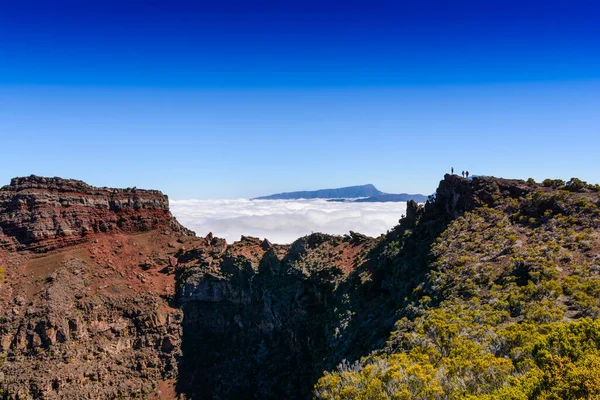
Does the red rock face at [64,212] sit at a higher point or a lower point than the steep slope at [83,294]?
higher

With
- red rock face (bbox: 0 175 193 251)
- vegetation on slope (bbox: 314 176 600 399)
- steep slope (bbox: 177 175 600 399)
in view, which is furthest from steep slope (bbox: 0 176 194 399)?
vegetation on slope (bbox: 314 176 600 399)

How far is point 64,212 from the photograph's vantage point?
71.9 m

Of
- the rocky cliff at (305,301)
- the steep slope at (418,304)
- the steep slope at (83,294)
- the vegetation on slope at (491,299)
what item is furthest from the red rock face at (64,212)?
the vegetation on slope at (491,299)

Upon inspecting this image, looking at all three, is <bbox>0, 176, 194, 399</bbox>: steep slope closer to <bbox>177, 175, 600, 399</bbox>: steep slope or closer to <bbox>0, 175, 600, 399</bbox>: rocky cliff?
<bbox>0, 175, 600, 399</bbox>: rocky cliff

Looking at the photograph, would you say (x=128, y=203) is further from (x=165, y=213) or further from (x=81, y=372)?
(x=81, y=372)

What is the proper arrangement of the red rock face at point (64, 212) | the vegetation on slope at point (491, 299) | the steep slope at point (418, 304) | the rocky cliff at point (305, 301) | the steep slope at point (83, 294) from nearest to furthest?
the vegetation on slope at point (491, 299) → the steep slope at point (418, 304) → the rocky cliff at point (305, 301) → the steep slope at point (83, 294) → the red rock face at point (64, 212)

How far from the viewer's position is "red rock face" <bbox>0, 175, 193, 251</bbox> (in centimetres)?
6750

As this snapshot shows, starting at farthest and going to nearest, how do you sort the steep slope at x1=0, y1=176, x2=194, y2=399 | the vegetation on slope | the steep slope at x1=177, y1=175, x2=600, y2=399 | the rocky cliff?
the steep slope at x1=0, y1=176, x2=194, y2=399 < the rocky cliff < the steep slope at x1=177, y1=175, x2=600, y2=399 < the vegetation on slope

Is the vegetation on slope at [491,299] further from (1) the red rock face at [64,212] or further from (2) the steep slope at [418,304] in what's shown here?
(1) the red rock face at [64,212]

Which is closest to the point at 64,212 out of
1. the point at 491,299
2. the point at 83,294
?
the point at 83,294

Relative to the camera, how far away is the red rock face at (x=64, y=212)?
221 feet

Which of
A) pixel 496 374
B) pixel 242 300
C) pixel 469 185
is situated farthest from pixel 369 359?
pixel 242 300

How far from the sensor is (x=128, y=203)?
81938 millimetres

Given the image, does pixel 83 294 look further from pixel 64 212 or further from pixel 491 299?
pixel 491 299
